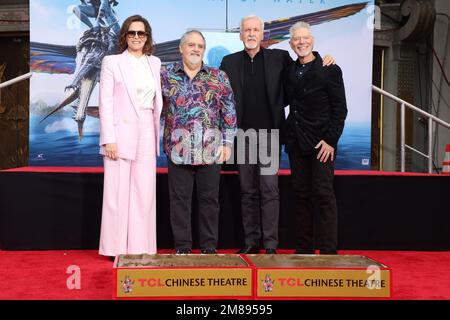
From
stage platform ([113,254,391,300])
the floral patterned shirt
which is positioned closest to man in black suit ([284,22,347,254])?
the floral patterned shirt

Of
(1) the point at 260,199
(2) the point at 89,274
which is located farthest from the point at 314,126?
(2) the point at 89,274

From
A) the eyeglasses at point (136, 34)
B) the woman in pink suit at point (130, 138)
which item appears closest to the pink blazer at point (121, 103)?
the woman in pink suit at point (130, 138)

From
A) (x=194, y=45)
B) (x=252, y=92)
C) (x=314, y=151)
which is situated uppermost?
(x=194, y=45)

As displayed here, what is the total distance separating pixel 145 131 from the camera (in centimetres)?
331

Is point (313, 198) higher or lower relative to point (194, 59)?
lower

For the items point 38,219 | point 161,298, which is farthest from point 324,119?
point 38,219

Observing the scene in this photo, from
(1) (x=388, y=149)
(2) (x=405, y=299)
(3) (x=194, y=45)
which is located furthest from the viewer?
(1) (x=388, y=149)

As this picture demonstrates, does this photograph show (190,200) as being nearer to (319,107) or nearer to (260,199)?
(260,199)

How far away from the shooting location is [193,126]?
3.24 m

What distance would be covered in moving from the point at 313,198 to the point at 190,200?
2.09 ft

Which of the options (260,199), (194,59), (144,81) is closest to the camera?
(194,59)

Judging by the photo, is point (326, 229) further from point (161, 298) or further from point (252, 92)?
point (161, 298)

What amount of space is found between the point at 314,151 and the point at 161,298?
1.24 meters

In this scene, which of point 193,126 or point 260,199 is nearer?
point 193,126
